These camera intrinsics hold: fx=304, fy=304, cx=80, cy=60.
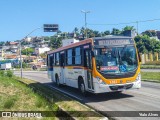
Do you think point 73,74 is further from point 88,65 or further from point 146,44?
point 146,44

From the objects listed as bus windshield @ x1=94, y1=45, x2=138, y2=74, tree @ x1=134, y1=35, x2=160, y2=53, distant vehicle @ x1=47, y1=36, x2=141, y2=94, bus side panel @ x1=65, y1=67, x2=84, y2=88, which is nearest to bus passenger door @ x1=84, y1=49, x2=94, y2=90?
distant vehicle @ x1=47, y1=36, x2=141, y2=94

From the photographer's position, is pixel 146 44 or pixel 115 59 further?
pixel 146 44

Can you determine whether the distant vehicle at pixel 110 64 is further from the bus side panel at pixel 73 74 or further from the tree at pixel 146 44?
the tree at pixel 146 44

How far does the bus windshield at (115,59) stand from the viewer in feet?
45.8

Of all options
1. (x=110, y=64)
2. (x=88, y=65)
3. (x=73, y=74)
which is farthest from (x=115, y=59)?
(x=73, y=74)

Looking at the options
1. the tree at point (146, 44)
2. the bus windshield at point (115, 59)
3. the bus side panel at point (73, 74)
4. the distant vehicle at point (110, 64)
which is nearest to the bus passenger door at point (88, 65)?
the distant vehicle at point (110, 64)

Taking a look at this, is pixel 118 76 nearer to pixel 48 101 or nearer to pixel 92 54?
→ pixel 92 54

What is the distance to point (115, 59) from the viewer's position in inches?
556

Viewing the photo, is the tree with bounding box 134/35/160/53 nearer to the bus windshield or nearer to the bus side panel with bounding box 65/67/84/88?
the bus side panel with bounding box 65/67/84/88

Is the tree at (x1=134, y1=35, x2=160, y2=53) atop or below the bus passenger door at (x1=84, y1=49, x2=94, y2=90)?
atop

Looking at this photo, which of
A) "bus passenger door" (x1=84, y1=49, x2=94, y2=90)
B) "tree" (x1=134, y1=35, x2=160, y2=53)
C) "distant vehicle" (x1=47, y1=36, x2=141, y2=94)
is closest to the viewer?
"distant vehicle" (x1=47, y1=36, x2=141, y2=94)

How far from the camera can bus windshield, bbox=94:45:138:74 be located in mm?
13969

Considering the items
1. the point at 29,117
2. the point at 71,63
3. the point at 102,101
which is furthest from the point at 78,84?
the point at 29,117

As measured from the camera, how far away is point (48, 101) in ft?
48.4
